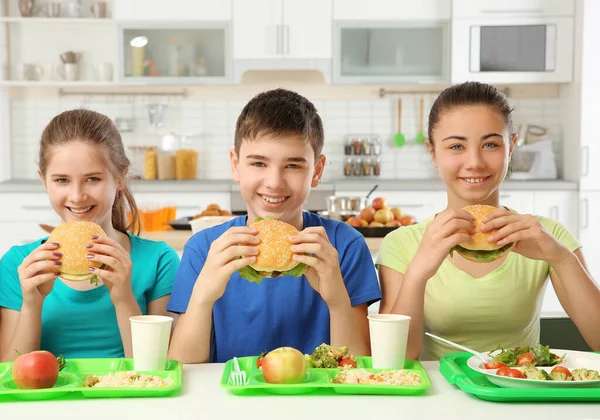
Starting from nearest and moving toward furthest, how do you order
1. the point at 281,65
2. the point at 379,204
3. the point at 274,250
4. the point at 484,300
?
the point at 274,250 → the point at 484,300 → the point at 379,204 → the point at 281,65

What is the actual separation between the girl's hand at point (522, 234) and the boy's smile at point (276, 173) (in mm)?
427

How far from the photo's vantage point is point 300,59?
5215 mm

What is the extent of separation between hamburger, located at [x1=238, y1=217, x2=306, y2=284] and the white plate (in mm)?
388

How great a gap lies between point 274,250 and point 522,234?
1.64 feet

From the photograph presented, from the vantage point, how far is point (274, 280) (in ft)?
6.13

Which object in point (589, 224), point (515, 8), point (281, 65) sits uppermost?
point (515, 8)

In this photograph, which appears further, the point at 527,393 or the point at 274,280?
the point at 274,280

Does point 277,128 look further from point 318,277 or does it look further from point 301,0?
point 301,0

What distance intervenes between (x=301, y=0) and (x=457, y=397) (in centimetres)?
420

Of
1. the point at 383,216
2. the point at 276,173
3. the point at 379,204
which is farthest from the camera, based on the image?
the point at 379,204

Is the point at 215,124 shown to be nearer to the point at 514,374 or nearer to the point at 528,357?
the point at 528,357

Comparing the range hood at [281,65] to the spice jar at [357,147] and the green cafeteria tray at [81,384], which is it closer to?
the spice jar at [357,147]

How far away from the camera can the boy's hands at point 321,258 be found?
1.49m

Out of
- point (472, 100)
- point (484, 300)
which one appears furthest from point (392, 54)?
point (484, 300)
